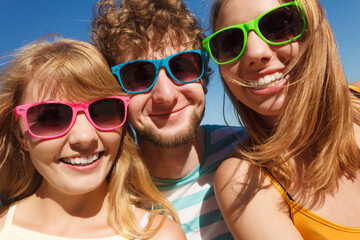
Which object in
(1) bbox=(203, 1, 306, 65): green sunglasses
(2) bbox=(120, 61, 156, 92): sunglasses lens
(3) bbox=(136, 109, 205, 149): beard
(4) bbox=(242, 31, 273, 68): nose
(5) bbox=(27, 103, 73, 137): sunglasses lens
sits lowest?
(3) bbox=(136, 109, 205, 149): beard

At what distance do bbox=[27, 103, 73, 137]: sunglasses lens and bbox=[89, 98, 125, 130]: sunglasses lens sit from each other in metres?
0.17

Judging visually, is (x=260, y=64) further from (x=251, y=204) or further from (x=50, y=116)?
(x=50, y=116)

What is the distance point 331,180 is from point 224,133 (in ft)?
3.89

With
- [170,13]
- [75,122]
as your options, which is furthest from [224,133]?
[75,122]

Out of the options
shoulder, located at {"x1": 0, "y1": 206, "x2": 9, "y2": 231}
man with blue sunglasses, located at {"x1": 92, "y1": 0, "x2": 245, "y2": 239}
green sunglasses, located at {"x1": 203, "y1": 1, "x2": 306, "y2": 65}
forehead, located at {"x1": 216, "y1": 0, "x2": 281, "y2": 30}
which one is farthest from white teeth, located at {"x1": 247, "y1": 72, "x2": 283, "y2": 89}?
shoulder, located at {"x1": 0, "y1": 206, "x2": 9, "y2": 231}

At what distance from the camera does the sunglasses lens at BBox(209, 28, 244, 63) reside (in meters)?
2.00

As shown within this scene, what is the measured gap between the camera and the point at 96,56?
222 cm

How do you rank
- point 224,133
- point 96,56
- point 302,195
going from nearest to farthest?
point 302,195, point 96,56, point 224,133

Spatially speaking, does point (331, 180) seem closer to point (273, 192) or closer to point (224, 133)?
point (273, 192)

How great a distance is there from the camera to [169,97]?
2.47 m

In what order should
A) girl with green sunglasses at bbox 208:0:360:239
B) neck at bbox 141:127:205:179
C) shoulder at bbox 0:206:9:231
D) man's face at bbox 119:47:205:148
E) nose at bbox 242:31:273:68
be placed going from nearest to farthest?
girl with green sunglasses at bbox 208:0:360:239
nose at bbox 242:31:273:68
shoulder at bbox 0:206:9:231
man's face at bbox 119:47:205:148
neck at bbox 141:127:205:179

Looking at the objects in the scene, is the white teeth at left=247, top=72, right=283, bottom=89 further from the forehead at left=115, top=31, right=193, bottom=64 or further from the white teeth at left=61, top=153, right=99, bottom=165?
the white teeth at left=61, top=153, right=99, bottom=165

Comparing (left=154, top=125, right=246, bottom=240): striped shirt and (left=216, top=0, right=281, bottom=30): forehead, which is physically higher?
(left=216, top=0, right=281, bottom=30): forehead

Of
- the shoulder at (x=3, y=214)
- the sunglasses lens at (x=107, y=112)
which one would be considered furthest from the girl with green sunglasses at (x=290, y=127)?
the shoulder at (x=3, y=214)
